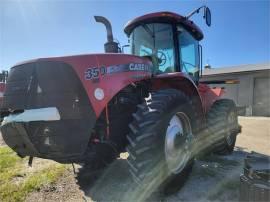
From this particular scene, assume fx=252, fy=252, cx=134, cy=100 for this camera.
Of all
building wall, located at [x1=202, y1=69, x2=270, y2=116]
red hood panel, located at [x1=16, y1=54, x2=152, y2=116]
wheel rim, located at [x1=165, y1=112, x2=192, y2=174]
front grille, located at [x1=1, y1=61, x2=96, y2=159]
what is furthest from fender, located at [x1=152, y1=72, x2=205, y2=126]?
building wall, located at [x1=202, y1=69, x2=270, y2=116]

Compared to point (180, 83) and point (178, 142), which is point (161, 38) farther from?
point (178, 142)

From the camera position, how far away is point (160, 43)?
395 cm

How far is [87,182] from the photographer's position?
3.64m

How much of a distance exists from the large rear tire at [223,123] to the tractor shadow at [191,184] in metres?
0.55

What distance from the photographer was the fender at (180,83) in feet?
11.3

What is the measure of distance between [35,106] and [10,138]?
1.54 ft

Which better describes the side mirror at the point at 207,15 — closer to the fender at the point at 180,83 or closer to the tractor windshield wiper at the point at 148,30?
the tractor windshield wiper at the point at 148,30

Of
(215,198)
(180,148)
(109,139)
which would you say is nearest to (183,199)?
(215,198)

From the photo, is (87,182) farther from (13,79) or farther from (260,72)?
(260,72)

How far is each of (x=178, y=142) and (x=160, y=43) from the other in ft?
5.27

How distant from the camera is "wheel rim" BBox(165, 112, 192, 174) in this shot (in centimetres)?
315

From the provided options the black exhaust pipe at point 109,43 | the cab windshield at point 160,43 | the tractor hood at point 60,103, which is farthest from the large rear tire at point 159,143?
the black exhaust pipe at point 109,43

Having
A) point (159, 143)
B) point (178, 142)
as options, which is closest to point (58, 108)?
point (159, 143)

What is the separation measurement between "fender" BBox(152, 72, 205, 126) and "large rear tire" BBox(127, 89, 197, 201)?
1.05ft
